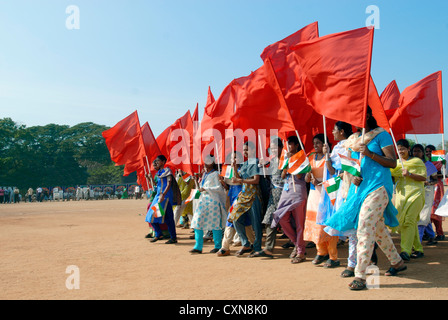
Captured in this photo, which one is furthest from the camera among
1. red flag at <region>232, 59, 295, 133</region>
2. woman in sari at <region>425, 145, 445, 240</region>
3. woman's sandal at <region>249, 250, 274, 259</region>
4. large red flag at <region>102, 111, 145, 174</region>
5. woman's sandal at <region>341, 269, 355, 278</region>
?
large red flag at <region>102, 111, 145, 174</region>

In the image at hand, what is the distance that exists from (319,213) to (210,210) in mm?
2318

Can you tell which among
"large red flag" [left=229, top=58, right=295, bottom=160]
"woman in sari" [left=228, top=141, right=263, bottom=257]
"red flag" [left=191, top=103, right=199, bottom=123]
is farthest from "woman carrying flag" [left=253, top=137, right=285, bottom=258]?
"red flag" [left=191, top=103, right=199, bottom=123]

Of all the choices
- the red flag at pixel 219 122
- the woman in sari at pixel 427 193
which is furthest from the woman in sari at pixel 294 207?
the red flag at pixel 219 122

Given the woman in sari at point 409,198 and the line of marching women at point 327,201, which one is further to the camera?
the woman in sari at point 409,198

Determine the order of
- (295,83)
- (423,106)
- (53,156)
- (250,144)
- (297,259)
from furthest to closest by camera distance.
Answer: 1. (53,156)
2. (423,106)
3. (295,83)
4. (250,144)
5. (297,259)

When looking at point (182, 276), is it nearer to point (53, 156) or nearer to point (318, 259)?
point (318, 259)

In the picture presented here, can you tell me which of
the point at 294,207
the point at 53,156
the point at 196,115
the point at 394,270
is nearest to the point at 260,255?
the point at 294,207

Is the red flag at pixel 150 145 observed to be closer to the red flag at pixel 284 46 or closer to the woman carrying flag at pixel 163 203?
the woman carrying flag at pixel 163 203

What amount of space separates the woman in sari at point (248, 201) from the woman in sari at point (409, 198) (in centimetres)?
213

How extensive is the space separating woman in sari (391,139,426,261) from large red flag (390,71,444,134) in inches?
60.4

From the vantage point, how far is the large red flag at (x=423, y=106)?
784cm

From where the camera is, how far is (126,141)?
11.3 meters

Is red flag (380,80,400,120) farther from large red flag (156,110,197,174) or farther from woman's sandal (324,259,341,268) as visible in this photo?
woman's sandal (324,259,341,268)

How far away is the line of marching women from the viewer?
15.4 feet
